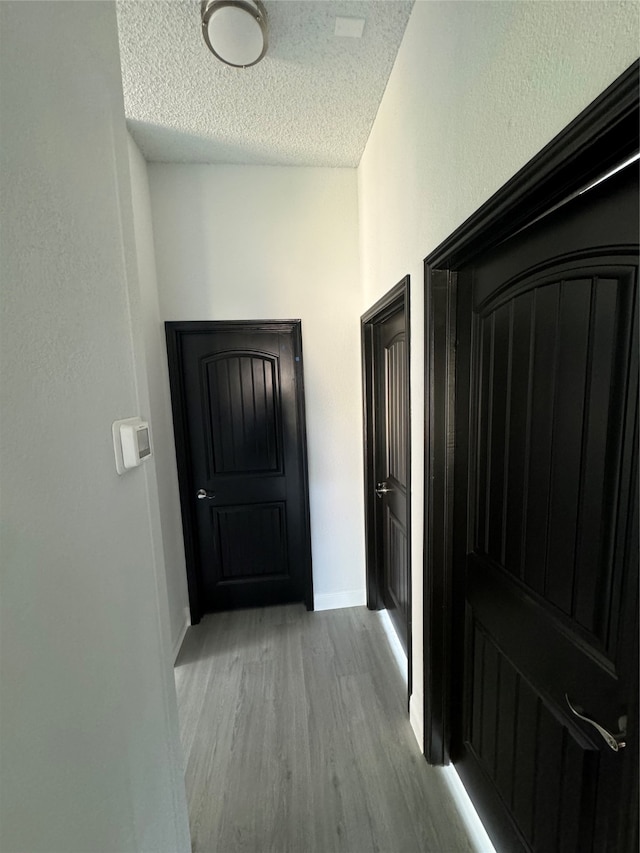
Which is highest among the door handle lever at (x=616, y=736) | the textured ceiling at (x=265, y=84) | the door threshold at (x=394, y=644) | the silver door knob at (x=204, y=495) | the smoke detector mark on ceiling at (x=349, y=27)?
the textured ceiling at (x=265, y=84)

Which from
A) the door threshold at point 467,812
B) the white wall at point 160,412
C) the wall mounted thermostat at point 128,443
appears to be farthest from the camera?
the white wall at point 160,412

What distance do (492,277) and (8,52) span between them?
1.15 m

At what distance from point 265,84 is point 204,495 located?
90.6 inches

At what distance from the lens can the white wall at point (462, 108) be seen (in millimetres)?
604

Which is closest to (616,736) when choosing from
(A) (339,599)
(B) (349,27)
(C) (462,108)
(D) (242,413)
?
(C) (462,108)

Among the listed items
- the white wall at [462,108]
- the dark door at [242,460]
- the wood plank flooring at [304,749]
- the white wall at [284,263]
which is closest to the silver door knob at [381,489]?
the white wall at [284,263]

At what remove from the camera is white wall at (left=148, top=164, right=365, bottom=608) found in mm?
2189

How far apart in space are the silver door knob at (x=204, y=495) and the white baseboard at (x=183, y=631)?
79 centimetres

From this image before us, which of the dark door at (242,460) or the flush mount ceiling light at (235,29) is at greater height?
the flush mount ceiling light at (235,29)

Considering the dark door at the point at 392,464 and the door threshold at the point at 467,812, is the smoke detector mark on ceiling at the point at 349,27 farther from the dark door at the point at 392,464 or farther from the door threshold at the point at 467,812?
the door threshold at the point at 467,812

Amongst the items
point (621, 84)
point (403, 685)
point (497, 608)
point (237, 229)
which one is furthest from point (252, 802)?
point (237, 229)

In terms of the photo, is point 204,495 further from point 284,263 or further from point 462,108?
point 462,108

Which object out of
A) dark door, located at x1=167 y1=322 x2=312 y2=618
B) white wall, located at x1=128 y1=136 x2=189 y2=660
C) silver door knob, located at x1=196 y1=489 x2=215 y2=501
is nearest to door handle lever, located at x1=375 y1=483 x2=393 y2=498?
dark door, located at x1=167 y1=322 x2=312 y2=618

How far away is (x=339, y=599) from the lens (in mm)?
2549
